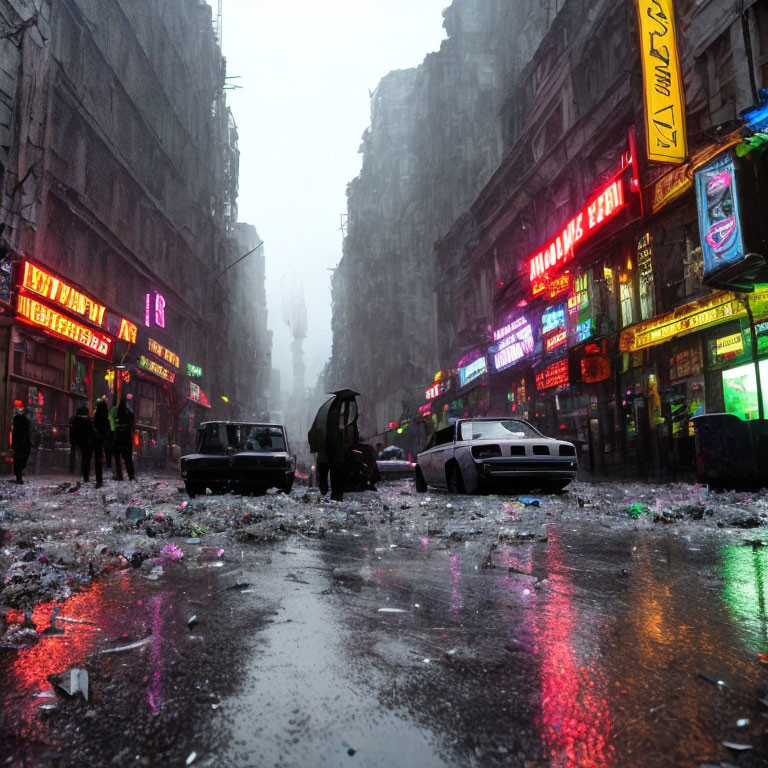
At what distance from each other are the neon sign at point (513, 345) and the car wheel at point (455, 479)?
1469cm

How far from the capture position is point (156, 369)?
1137 inches

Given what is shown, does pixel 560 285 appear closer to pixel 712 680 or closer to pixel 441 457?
pixel 441 457

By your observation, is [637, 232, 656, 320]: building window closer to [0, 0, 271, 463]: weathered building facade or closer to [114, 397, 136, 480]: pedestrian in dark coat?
[114, 397, 136, 480]: pedestrian in dark coat

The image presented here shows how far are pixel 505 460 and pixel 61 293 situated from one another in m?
16.0

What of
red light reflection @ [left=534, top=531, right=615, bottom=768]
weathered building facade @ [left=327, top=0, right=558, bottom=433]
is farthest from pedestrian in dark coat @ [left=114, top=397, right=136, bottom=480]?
weathered building facade @ [left=327, top=0, right=558, bottom=433]

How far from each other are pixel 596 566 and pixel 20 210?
19.8 meters

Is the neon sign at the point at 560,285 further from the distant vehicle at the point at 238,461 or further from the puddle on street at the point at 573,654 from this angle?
the puddle on street at the point at 573,654

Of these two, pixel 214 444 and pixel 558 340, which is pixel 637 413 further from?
pixel 214 444

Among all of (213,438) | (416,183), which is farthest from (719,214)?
(416,183)

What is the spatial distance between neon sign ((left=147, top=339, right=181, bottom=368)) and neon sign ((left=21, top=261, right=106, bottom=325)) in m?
6.27

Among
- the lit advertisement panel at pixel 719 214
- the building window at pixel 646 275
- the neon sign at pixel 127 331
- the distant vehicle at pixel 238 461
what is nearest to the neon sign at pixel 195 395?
the neon sign at pixel 127 331

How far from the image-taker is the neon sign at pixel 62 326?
1669cm

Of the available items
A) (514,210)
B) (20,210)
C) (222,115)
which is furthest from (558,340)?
(222,115)

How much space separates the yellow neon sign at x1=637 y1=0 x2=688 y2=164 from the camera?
14.8 m
